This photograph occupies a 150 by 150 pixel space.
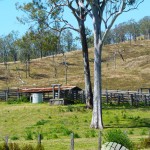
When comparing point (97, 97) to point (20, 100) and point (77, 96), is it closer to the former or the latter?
point (77, 96)

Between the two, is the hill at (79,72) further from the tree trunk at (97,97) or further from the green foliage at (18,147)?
the green foliage at (18,147)

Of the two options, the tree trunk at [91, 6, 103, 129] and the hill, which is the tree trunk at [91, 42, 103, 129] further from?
the hill

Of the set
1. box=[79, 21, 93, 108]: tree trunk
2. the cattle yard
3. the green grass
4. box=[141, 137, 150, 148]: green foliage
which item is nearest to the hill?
the cattle yard

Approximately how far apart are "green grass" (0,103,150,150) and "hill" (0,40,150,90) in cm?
5376

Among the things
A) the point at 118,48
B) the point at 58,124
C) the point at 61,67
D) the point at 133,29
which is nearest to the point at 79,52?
the point at 118,48

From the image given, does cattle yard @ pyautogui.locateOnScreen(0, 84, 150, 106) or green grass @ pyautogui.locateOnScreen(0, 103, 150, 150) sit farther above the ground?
cattle yard @ pyautogui.locateOnScreen(0, 84, 150, 106)

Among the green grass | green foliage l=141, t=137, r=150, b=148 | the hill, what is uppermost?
the hill

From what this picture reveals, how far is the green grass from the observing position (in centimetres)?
2910

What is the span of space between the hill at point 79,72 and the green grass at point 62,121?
53.8 meters

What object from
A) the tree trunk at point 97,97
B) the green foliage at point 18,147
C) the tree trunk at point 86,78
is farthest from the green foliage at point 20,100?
the green foliage at point 18,147

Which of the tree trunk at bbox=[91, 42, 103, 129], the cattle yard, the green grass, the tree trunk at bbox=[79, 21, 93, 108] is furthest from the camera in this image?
the cattle yard

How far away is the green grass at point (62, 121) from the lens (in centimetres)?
2910

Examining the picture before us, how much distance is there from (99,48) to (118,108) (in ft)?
29.0

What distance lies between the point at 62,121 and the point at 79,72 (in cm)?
9672
